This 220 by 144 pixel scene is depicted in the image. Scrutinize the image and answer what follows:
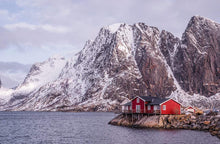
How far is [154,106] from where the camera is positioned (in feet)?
275

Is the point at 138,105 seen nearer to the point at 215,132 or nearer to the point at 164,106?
the point at 164,106

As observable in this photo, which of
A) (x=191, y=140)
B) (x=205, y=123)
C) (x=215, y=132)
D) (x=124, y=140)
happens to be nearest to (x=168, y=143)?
(x=191, y=140)

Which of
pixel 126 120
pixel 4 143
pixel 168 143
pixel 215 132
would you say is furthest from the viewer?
pixel 126 120

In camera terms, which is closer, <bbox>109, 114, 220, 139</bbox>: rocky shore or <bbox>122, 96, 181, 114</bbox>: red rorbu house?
<bbox>109, 114, 220, 139</bbox>: rocky shore

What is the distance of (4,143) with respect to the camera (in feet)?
201

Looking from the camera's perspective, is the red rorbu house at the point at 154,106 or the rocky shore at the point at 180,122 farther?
the red rorbu house at the point at 154,106

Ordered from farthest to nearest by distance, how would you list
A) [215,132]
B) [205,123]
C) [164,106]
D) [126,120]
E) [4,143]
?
→ [126,120], [164,106], [205,123], [215,132], [4,143]

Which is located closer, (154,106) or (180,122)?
(180,122)

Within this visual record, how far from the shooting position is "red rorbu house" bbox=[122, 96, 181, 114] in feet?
273

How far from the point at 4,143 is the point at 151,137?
3192 centimetres

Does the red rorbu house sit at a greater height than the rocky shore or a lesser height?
greater

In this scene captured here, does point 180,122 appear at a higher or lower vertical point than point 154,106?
lower

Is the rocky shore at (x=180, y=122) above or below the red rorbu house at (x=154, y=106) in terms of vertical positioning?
below

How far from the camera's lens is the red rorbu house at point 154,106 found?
83.2 meters
